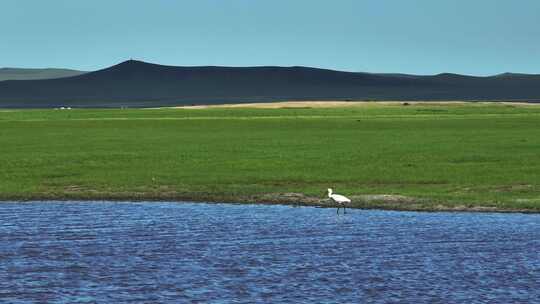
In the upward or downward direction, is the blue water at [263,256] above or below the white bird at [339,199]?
below

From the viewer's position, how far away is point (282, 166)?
5591cm

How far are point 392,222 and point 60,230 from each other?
10550 mm

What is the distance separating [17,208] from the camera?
43625 mm

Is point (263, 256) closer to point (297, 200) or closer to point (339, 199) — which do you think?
point (339, 199)

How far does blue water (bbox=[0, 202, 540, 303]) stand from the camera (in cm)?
2791

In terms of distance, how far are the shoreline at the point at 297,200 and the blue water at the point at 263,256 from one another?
114 centimetres

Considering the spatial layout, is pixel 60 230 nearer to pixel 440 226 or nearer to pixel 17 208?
pixel 17 208

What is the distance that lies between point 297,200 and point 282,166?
10.6 meters

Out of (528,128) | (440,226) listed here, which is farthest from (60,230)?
(528,128)

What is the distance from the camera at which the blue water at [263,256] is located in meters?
27.9

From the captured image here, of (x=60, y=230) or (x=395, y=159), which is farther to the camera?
(x=395, y=159)

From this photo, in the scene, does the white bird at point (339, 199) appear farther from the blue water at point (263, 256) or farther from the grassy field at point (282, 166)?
the grassy field at point (282, 166)

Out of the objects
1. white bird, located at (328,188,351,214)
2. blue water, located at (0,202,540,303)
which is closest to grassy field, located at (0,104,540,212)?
white bird, located at (328,188,351,214)

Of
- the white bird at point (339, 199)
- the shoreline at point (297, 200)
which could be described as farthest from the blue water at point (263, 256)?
the shoreline at point (297, 200)
